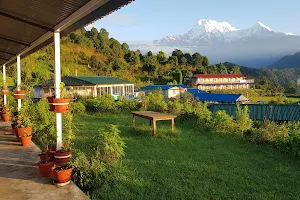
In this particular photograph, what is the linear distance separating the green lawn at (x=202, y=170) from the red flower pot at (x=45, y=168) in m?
0.82

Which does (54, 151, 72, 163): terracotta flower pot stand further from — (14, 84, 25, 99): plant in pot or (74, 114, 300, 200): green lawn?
(14, 84, 25, 99): plant in pot

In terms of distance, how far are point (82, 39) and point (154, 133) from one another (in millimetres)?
51499

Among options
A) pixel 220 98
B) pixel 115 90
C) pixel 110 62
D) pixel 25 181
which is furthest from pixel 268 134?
pixel 110 62

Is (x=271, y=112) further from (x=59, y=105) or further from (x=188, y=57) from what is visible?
(x=188, y=57)

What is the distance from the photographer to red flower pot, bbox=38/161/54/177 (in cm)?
387

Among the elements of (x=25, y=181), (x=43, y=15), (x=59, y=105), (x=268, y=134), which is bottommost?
(x=25, y=181)

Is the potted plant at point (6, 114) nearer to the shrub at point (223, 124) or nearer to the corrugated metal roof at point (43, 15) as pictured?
the corrugated metal roof at point (43, 15)

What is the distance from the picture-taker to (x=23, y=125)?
616 cm

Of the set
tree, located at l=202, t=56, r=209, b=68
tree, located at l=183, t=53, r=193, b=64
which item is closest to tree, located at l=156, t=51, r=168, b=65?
tree, located at l=183, t=53, r=193, b=64

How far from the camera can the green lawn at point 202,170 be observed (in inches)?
149

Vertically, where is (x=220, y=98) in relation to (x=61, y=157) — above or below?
above

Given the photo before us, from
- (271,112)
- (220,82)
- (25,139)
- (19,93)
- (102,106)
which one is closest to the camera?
(25,139)

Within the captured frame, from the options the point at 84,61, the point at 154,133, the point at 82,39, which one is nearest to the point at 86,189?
the point at 154,133

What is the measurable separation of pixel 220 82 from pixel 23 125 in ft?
178
